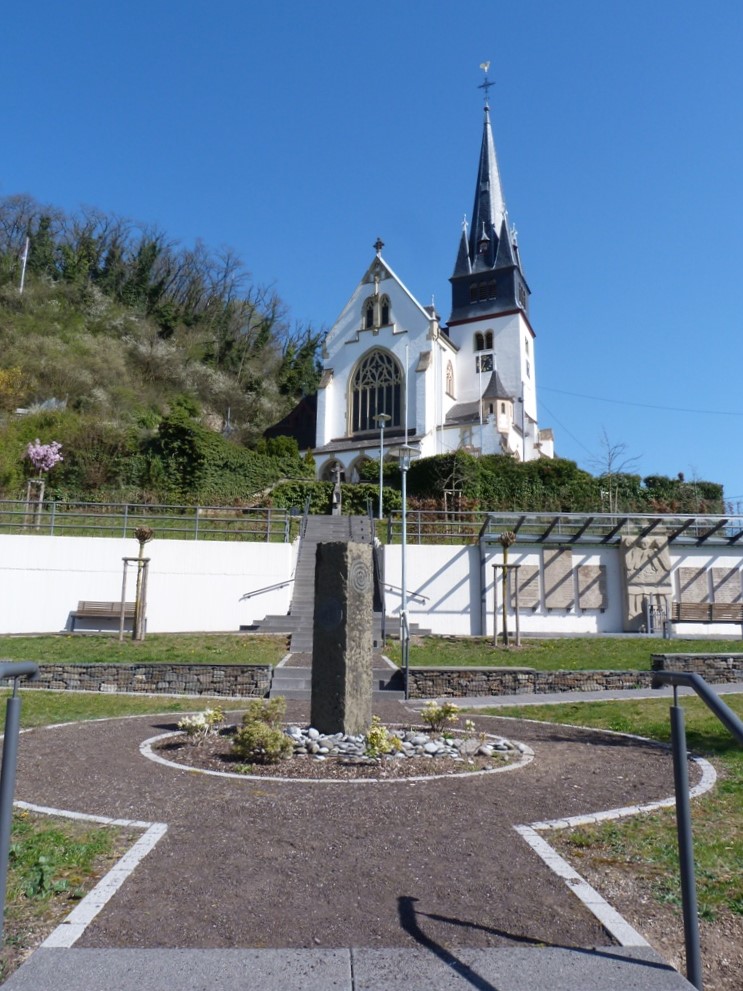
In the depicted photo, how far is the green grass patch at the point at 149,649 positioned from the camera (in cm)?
1494

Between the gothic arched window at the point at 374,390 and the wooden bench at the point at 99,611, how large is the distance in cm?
2876

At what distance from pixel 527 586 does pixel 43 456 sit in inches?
Result: 980

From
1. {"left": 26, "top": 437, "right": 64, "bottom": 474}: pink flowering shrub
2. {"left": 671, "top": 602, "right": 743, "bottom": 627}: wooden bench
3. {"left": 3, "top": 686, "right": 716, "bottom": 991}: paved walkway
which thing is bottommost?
{"left": 3, "top": 686, "right": 716, "bottom": 991}: paved walkway

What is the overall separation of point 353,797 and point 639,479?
3656 centimetres

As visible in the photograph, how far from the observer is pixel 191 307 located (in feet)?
205

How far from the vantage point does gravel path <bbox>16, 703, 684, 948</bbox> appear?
3.46 metres

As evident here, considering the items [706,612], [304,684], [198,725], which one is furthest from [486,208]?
[198,725]

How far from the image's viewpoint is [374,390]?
48875 mm

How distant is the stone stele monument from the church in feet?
117

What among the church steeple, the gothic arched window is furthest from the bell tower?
the gothic arched window

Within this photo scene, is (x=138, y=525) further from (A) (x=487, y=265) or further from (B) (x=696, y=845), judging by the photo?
(A) (x=487, y=265)

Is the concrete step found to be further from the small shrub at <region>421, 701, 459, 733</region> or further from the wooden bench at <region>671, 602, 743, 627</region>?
the wooden bench at <region>671, 602, 743, 627</region>

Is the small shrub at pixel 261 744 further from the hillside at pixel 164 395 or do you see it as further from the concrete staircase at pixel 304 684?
the hillside at pixel 164 395

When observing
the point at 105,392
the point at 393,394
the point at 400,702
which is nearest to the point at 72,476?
the point at 105,392
